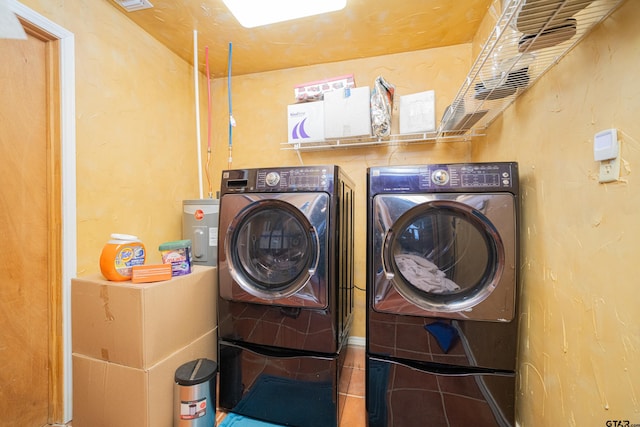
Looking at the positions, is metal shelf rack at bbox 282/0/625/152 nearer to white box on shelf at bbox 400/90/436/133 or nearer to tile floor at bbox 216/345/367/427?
white box on shelf at bbox 400/90/436/133

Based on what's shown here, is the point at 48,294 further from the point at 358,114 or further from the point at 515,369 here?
the point at 515,369

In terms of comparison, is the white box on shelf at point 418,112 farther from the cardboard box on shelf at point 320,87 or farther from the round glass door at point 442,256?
the round glass door at point 442,256

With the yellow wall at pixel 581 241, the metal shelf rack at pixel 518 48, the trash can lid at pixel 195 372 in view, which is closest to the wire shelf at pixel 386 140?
the metal shelf rack at pixel 518 48

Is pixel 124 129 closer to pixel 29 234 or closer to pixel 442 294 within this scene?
pixel 29 234

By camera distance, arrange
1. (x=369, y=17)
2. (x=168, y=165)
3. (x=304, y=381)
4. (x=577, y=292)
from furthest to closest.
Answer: (x=168, y=165) → (x=369, y=17) → (x=304, y=381) → (x=577, y=292)

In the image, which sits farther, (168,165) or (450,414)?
(168,165)

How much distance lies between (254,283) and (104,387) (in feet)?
2.53

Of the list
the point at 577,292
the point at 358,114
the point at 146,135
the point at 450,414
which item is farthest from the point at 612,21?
the point at 146,135

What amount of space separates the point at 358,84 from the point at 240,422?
2.35 metres

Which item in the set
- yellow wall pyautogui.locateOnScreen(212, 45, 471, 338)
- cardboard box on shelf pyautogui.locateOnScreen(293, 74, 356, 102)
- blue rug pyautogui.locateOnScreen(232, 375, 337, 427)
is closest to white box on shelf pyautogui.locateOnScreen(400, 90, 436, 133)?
yellow wall pyautogui.locateOnScreen(212, 45, 471, 338)

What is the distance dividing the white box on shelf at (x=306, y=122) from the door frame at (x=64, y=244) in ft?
4.09

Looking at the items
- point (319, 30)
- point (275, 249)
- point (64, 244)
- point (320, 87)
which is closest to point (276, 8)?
point (319, 30)

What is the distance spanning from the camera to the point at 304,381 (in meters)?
1.27

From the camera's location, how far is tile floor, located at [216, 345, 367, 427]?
1.37m
